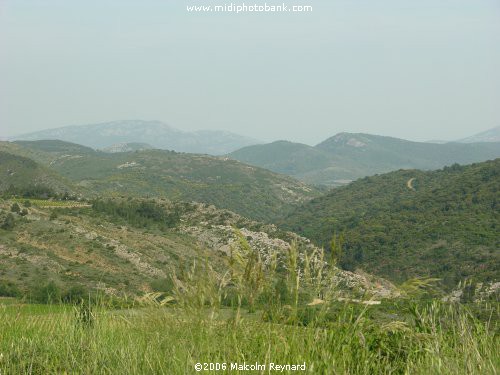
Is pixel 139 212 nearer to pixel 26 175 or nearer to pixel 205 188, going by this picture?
pixel 26 175

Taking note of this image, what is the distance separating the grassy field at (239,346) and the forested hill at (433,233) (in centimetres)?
3386

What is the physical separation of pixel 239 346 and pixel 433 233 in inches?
2622

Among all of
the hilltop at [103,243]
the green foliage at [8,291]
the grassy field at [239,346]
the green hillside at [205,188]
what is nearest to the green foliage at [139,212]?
the hilltop at [103,243]

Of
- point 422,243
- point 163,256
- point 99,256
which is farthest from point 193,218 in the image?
point 422,243

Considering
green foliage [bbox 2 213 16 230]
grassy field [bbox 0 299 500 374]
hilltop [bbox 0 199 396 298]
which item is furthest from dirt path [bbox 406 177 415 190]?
grassy field [bbox 0 299 500 374]

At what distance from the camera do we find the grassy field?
12.6 ft

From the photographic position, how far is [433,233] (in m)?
66.1

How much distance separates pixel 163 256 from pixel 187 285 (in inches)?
1557

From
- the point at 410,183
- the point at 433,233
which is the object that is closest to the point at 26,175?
the point at 433,233

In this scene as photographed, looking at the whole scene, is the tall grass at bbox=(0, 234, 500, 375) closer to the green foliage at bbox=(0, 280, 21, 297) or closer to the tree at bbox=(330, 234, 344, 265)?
the tree at bbox=(330, 234, 344, 265)

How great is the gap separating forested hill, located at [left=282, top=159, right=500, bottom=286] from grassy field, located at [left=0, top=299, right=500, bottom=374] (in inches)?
Answer: 1333

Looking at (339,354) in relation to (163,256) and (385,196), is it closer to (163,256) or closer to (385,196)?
(163,256)

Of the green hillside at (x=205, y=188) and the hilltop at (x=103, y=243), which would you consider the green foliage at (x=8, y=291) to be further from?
the green hillside at (x=205, y=188)

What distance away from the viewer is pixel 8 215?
1548 inches
